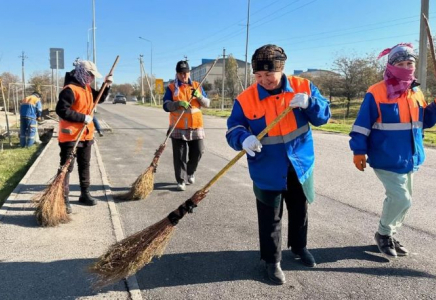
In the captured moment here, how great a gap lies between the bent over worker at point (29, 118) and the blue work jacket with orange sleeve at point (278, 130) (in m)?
10.1

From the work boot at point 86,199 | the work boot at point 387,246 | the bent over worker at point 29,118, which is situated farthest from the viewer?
the bent over worker at point 29,118

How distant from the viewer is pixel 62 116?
4.77 m

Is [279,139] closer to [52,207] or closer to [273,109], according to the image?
[273,109]

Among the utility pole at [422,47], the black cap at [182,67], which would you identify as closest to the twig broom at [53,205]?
the black cap at [182,67]

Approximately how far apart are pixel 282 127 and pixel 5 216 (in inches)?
143

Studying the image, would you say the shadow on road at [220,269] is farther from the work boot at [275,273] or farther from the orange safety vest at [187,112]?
the orange safety vest at [187,112]

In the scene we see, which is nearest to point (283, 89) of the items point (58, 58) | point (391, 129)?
point (391, 129)

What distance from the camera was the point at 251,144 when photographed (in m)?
2.99

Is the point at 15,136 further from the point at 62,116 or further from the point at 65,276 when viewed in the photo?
the point at 65,276

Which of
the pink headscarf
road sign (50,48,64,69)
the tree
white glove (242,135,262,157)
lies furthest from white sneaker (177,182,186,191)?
the tree

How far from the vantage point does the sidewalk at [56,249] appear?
3029 millimetres

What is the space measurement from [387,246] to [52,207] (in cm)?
359

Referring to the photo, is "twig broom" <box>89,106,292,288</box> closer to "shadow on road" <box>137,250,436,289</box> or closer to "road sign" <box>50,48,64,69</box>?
"shadow on road" <box>137,250,436,289</box>

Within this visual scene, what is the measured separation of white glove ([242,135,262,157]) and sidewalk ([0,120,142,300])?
1.40m
